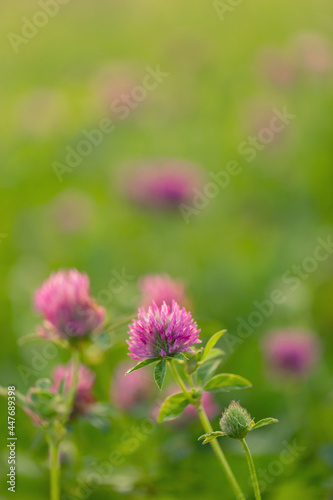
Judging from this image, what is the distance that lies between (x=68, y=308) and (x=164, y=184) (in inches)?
81.6

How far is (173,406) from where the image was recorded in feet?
3.96

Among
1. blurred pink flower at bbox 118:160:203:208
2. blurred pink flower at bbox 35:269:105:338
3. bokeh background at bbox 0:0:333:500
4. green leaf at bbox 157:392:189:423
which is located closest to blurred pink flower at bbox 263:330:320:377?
bokeh background at bbox 0:0:333:500

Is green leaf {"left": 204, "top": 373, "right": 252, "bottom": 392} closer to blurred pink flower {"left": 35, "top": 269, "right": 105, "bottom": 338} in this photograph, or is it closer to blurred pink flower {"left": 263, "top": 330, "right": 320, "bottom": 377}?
blurred pink flower {"left": 35, "top": 269, "right": 105, "bottom": 338}

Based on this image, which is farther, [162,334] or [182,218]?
[182,218]

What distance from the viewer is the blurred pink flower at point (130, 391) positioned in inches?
80.9

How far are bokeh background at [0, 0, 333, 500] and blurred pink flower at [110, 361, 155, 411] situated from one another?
0.04 m

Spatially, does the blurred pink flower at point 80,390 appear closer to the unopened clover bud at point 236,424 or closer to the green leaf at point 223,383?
the green leaf at point 223,383

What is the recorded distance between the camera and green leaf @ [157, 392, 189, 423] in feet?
3.91

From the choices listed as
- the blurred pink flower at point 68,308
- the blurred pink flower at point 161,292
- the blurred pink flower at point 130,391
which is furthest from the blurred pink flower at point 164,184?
the blurred pink flower at point 68,308

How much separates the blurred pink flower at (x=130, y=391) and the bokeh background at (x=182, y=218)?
1.7 inches

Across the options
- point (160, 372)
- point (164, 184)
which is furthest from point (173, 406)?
point (164, 184)

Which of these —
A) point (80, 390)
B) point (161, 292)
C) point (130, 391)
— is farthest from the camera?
point (130, 391)

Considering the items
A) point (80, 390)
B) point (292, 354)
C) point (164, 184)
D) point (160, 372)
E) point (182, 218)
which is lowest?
point (160, 372)

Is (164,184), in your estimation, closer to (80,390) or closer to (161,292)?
(161,292)
